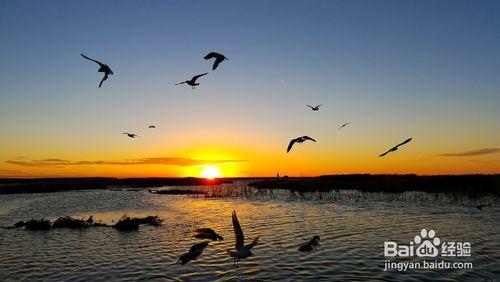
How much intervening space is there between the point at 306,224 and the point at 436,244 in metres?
8.06

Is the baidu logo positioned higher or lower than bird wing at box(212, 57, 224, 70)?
lower

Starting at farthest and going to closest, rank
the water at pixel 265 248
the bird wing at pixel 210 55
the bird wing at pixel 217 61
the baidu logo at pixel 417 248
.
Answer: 1. the baidu logo at pixel 417 248
2. the water at pixel 265 248
3. the bird wing at pixel 210 55
4. the bird wing at pixel 217 61

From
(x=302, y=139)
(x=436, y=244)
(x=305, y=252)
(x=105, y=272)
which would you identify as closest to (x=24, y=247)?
(x=105, y=272)

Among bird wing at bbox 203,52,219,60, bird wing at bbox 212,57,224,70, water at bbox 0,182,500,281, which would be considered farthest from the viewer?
water at bbox 0,182,500,281

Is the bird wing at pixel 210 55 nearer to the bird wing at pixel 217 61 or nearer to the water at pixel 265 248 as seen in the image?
the bird wing at pixel 217 61

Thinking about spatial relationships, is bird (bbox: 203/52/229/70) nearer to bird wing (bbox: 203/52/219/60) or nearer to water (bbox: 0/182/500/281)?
bird wing (bbox: 203/52/219/60)

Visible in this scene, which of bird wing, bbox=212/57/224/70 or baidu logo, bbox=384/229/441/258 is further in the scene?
baidu logo, bbox=384/229/441/258

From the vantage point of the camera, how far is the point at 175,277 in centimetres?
1339

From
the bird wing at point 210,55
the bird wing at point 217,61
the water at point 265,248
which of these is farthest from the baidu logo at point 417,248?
the bird wing at point 210,55

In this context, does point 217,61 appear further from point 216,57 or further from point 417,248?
point 417,248

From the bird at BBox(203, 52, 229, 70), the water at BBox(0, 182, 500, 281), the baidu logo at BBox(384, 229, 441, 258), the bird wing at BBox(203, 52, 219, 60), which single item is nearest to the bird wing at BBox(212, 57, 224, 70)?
the bird at BBox(203, 52, 229, 70)

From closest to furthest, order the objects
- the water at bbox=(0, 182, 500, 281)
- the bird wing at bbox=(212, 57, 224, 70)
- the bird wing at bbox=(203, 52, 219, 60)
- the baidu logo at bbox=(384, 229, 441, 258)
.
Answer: the bird wing at bbox=(212, 57, 224, 70)
the bird wing at bbox=(203, 52, 219, 60)
the water at bbox=(0, 182, 500, 281)
the baidu logo at bbox=(384, 229, 441, 258)

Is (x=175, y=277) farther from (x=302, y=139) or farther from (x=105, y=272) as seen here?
(x=302, y=139)

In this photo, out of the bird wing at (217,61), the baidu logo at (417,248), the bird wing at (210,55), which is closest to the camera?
the bird wing at (217,61)
